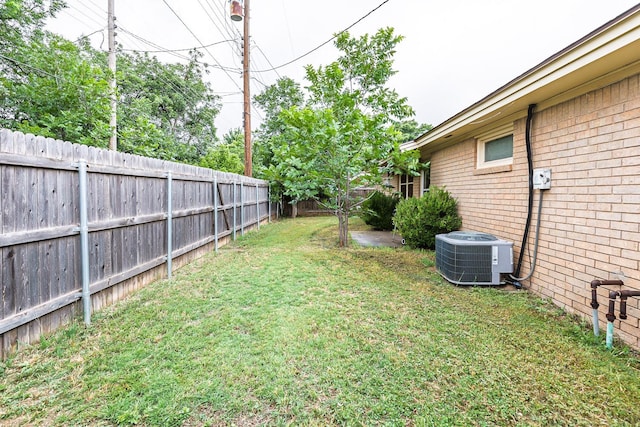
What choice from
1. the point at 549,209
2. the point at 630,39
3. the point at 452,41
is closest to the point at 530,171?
the point at 549,209

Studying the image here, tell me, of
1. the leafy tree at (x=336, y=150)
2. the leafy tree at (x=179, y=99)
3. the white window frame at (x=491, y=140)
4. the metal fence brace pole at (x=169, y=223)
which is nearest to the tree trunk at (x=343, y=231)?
the leafy tree at (x=336, y=150)

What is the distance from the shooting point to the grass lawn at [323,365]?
169cm

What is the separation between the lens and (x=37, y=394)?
5.94 feet

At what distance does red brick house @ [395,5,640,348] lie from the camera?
2.48 metres

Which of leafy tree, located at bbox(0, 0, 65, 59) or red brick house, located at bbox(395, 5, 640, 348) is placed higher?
leafy tree, located at bbox(0, 0, 65, 59)

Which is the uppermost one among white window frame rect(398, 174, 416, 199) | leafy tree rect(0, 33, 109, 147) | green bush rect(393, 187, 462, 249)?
leafy tree rect(0, 33, 109, 147)

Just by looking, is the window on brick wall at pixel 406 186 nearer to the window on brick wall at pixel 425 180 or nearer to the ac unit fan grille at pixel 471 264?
the window on brick wall at pixel 425 180

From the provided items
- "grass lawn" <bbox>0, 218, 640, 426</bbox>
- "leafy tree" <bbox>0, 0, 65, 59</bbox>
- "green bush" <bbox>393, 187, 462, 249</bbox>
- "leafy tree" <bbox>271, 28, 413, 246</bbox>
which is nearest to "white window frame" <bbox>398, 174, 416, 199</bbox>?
"leafy tree" <bbox>271, 28, 413, 246</bbox>

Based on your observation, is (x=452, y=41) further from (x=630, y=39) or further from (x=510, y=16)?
(x=630, y=39)

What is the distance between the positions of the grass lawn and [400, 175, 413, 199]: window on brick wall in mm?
6421

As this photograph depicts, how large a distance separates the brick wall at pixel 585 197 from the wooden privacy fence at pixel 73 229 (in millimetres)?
4919

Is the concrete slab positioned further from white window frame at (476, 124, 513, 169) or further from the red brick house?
the red brick house

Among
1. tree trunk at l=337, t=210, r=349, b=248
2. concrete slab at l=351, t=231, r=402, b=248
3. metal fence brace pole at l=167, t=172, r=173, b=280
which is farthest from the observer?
concrete slab at l=351, t=231, r=402, b=248

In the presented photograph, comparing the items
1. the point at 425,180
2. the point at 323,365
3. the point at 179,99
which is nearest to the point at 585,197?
the point at 323,365
